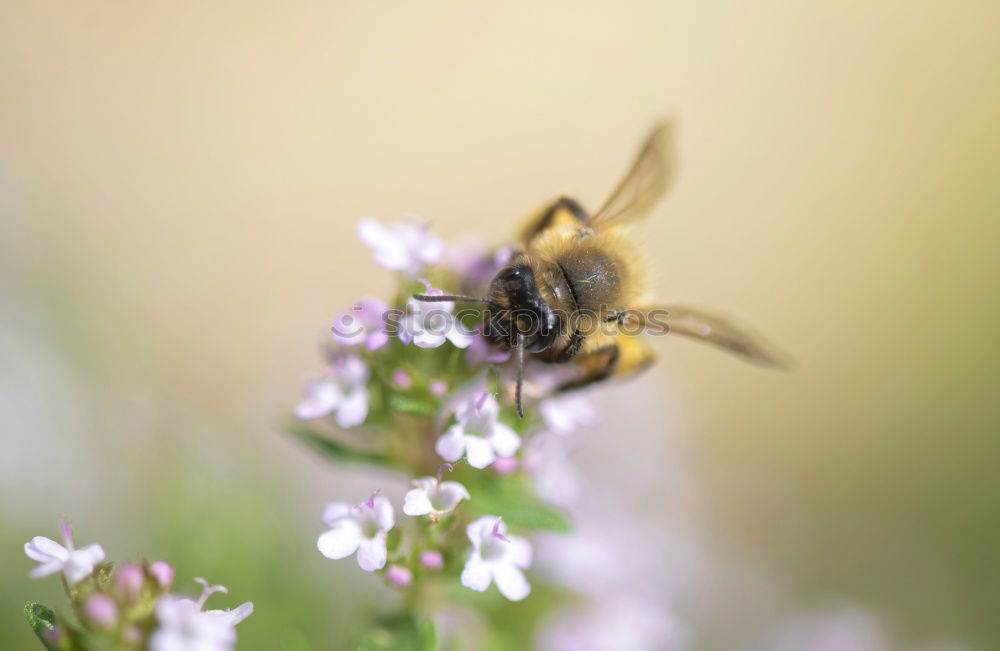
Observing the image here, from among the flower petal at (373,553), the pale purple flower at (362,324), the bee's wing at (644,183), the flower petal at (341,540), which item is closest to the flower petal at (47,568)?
the flower petal at (341,540)

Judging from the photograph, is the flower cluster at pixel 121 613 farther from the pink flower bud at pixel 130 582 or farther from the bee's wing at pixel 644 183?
the bee's wing at pixel 644 183

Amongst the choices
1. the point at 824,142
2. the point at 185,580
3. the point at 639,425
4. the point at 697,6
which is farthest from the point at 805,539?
the point at 697,6

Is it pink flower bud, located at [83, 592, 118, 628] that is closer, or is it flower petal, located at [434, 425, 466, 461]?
pink flower bud, located at [83, 592, 118, 628]

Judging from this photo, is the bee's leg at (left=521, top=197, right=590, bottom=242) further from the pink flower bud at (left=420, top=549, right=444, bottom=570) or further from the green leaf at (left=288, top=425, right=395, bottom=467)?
the pink flower bud at (left=420, top=549, right=444, bottom=570)

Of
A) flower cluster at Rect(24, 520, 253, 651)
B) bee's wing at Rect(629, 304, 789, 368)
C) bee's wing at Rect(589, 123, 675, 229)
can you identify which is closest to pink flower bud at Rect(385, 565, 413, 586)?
flower cluster at Rect(24, 520, 253, 651)

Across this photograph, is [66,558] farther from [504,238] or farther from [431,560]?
[504,238]
